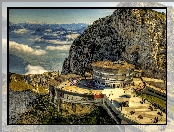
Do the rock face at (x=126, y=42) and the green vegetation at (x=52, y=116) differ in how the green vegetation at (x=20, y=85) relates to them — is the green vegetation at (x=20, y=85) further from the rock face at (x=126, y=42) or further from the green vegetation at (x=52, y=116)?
the rock face at (x=126, y=42)

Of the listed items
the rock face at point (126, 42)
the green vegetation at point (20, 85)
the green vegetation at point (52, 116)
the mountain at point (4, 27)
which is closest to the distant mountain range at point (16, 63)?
the green vegetation at point (20, 85)

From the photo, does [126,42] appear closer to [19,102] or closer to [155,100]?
[155,100]

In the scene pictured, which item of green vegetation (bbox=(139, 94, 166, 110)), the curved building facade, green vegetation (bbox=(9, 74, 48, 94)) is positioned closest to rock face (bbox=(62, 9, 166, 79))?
the curved building facade

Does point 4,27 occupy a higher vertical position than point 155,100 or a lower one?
higher

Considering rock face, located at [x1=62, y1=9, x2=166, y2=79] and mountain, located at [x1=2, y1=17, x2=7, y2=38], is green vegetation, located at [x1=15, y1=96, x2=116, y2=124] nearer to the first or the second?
rock face, located at [x1=62, y1=9, x2=166, y2=79]

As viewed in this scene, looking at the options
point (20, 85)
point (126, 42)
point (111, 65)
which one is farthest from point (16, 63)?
point (126, 42)

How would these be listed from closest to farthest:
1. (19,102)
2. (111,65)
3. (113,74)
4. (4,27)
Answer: (113,74), (4,27), (111,65), (19,102)
